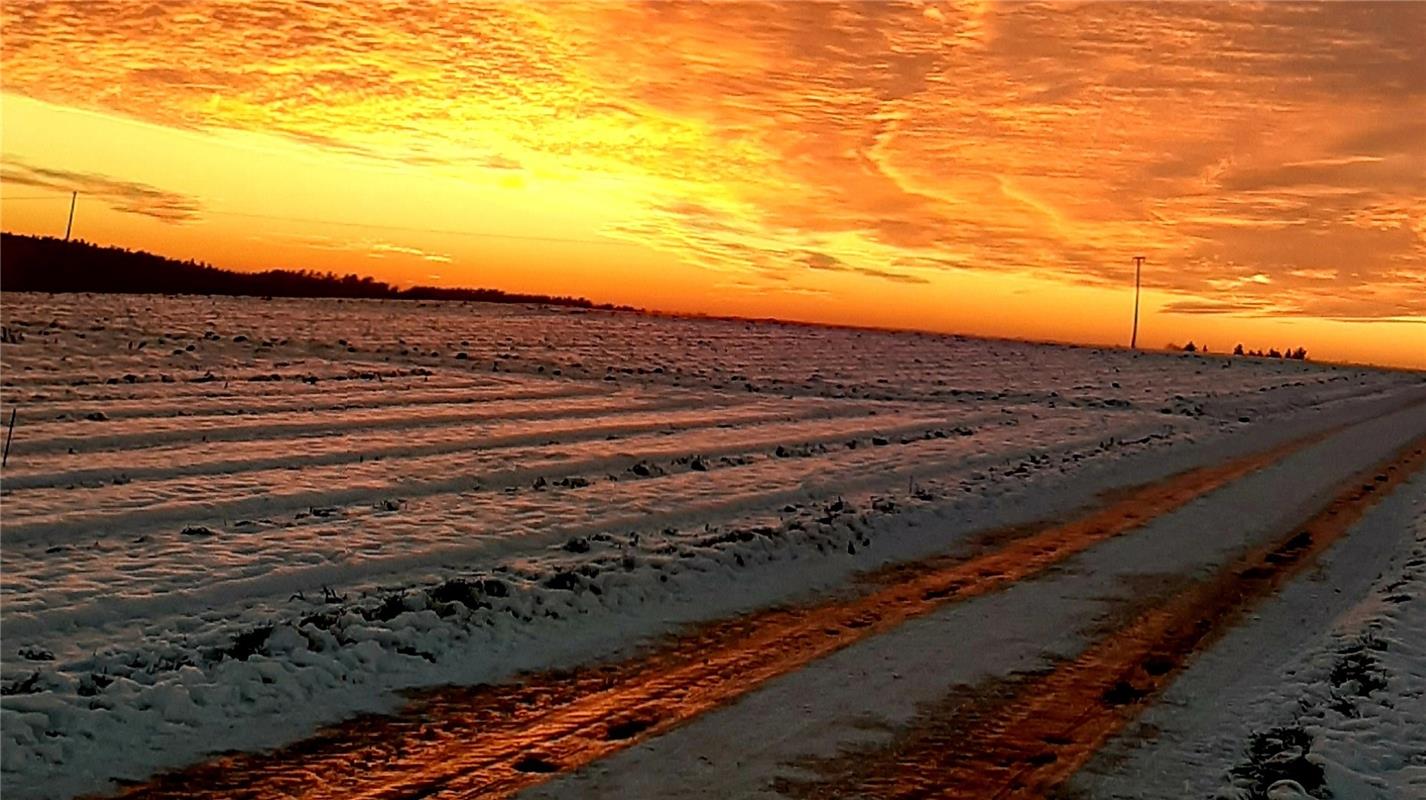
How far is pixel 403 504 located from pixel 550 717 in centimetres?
871

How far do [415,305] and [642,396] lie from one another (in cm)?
4789

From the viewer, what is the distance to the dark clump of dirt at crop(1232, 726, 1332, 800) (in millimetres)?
7297

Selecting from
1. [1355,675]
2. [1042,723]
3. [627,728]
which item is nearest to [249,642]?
[627,728]

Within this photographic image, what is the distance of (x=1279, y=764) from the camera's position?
7.66 metres

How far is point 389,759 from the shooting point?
7.49m

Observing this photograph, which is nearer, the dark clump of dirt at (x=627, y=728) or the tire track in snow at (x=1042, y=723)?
the tire track in snow at (x=1042, y=723)

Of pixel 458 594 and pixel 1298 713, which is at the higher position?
pixel 1298 713

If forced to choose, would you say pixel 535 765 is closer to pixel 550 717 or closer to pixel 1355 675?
pixel 550 717

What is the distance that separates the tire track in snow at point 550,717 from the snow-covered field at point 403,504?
17.6 inches

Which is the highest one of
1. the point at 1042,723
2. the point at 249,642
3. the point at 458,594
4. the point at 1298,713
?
the point at 1298,713

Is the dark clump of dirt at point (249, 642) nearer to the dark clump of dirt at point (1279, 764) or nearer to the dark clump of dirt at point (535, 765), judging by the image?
the dark clump of dirt at point (535, 765)

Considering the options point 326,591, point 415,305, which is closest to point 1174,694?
point 326,591

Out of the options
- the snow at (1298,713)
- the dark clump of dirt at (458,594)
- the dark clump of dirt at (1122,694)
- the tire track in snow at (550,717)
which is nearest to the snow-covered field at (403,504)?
the dark clump of dirt at (458,594)

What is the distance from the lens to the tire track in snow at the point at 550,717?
23.2 feet
